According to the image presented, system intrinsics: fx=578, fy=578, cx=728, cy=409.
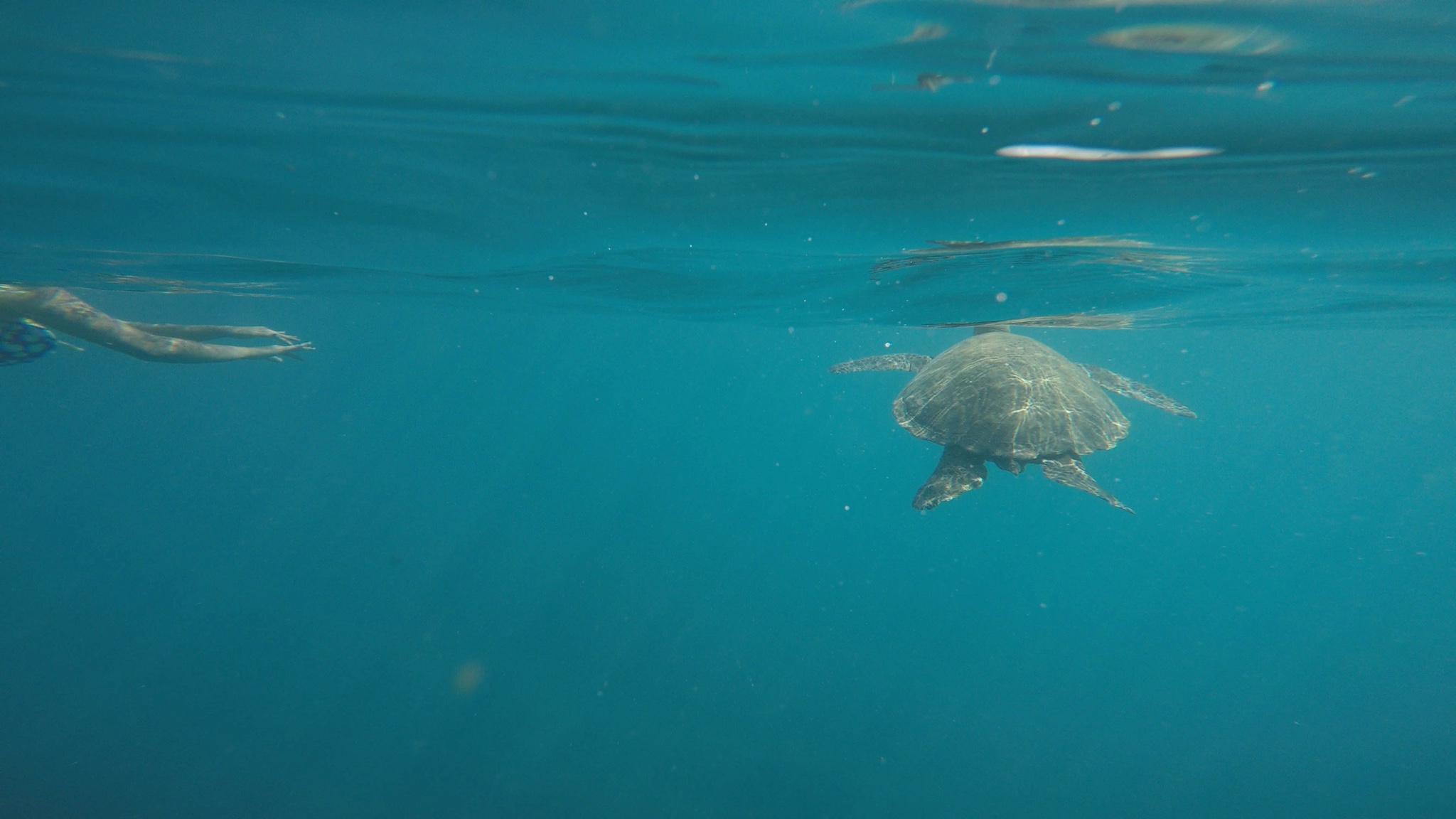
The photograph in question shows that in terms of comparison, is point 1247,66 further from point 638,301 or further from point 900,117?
point 638,301

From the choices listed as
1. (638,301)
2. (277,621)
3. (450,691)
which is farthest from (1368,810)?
(277,621)

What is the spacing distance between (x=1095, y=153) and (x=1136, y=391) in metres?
7.42

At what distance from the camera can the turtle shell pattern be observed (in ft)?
29.5

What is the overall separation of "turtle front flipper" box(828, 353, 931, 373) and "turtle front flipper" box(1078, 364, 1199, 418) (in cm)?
361

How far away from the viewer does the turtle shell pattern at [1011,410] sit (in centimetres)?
898

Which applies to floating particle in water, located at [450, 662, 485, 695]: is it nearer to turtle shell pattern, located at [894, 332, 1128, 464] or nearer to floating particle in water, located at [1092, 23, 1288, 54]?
turtle shell pattern, located at [894, 332, 1128, 464]

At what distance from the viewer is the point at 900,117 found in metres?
6.20

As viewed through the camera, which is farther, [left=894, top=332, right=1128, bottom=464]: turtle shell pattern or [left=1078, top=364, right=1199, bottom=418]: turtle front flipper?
[left=1078, top=364, right=1199, bottom=418]: turtle front flipper

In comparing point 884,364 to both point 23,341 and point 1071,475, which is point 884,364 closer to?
point 1071,475

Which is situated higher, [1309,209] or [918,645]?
[1309,209]

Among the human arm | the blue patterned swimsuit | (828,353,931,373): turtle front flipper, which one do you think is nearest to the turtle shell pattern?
(828,353,931,373): turtle front flipper

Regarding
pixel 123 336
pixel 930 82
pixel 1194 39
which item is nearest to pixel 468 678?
pixel 123 336

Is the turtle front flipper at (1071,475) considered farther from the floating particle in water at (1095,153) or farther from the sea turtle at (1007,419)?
the floating particle in water at (1095,153)

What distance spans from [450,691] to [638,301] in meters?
14.8
